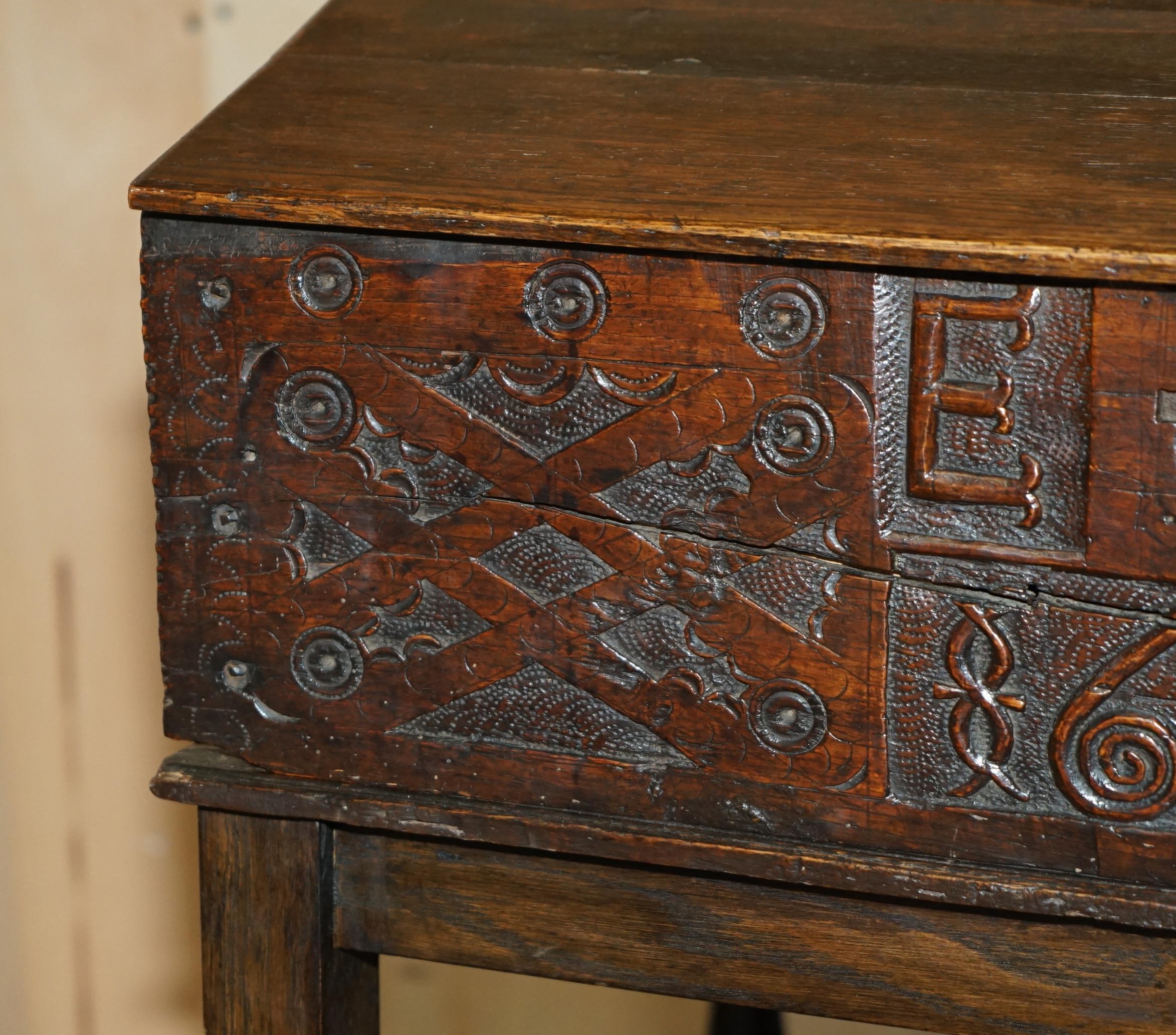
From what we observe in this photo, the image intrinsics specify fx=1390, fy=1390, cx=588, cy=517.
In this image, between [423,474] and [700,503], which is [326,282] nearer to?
[423,474]

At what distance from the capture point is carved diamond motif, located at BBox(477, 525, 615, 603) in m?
0.76

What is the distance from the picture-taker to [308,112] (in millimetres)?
790

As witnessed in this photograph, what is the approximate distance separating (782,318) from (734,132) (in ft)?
0.38

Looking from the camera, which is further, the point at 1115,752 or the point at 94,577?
the point at 94,577

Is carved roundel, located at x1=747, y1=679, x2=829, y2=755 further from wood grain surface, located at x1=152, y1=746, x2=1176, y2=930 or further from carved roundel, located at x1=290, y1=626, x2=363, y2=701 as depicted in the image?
carved roundel, located at x1=290, y1=626, x2=363, y2=701

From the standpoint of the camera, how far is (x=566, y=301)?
0.72 m

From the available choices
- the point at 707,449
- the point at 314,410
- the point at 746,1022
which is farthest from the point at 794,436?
the point at 746,1022

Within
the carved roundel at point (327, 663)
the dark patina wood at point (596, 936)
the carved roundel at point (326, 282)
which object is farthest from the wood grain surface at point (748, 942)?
the carved roundel at point (326, 282)

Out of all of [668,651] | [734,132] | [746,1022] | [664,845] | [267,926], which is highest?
[734,132]

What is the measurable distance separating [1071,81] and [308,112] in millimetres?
427

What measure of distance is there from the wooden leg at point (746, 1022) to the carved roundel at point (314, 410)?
2.17 feet

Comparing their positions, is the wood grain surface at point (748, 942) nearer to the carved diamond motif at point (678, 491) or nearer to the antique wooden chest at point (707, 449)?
the antique wooden chest at point (707, 449)

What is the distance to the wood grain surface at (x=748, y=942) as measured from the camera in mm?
771

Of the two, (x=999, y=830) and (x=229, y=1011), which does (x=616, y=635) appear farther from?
(x=229, y=1011)
